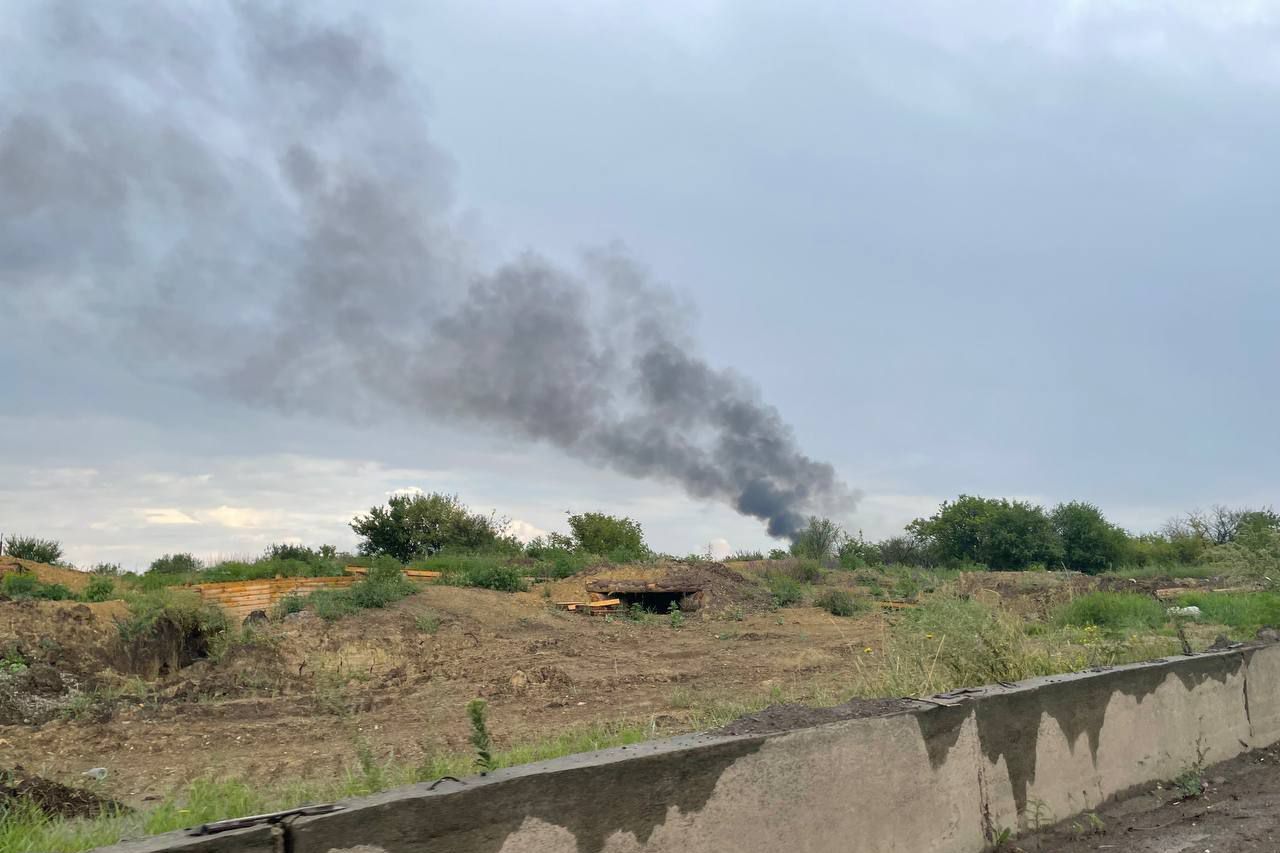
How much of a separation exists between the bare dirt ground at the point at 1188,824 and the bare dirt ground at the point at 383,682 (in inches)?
127

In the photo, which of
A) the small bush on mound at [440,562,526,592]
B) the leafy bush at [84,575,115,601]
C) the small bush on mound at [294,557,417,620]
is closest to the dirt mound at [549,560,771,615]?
the small bush on mound at [440,562,526,592]

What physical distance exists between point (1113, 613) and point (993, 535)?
47.0m

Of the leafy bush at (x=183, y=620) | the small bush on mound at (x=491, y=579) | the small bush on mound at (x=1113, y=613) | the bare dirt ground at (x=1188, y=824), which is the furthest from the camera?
the small bush on mound at (x=491, y=579)

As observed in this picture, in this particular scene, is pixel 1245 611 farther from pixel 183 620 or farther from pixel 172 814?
pixel 183 620

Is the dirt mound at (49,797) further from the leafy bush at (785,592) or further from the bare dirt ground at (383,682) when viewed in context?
the leafy bush at (785,592)

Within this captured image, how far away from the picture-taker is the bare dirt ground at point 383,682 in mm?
9422

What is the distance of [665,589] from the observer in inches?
1091

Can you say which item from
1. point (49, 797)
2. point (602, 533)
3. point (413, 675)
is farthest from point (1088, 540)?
point (49, 797)

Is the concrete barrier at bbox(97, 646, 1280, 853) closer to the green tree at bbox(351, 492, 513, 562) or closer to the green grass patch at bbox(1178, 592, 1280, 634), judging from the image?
the green grass patch at bbox(1178, 592, 1280, 634)

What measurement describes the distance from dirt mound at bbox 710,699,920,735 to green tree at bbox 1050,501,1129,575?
60.9m

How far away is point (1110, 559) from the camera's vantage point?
60.7m

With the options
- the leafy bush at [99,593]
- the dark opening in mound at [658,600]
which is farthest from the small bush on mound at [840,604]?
the leafy bush at [99,593]

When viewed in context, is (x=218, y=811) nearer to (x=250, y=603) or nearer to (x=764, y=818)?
(x=764, y=818)

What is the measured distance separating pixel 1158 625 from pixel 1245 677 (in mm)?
8525
